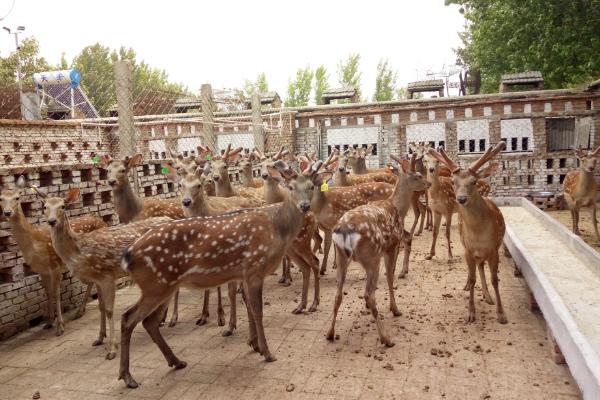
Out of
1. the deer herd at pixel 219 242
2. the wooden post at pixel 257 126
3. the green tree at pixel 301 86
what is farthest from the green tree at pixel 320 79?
the deer herd at pixel 219 242

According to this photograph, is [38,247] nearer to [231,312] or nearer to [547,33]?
[231,312]

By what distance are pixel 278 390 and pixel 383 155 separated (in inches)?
489

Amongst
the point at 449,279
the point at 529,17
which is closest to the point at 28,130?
the point at 449,279

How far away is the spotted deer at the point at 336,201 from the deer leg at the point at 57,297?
11.5 feet

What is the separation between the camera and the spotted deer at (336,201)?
735cm

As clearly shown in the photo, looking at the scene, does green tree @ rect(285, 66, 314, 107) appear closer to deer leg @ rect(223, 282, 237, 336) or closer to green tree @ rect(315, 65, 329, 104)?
green tree @ rect(315, 65, 329, 104)

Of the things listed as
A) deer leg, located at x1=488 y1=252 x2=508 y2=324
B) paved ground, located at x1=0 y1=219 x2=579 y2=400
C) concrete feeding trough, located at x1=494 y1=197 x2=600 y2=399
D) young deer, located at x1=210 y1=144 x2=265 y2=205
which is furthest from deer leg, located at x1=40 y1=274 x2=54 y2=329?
concrete feeding trough, located at x1=494 y1=197 x2=600 y2=399

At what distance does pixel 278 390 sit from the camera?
408cm

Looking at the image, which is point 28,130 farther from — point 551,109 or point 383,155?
point 551,109

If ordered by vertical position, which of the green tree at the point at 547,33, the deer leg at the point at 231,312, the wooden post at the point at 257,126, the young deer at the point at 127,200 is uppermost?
the green tree at the point at 547,33

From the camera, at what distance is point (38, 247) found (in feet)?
18.6

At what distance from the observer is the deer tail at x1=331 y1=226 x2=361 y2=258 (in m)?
4.96

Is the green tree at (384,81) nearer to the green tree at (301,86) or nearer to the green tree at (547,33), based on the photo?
the green tree at (301,86)

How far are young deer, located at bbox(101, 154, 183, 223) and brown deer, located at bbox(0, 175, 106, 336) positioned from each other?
727 millimetres
